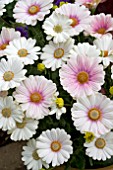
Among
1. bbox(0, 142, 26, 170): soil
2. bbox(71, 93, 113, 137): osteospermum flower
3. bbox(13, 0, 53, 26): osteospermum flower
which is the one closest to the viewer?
bbox(71, 93, 113, 137): osteospermum flower

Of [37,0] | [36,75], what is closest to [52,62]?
[36,75]

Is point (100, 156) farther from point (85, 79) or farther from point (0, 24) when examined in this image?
point (0, 24)

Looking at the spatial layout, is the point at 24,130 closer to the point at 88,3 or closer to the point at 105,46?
the point at 105,46

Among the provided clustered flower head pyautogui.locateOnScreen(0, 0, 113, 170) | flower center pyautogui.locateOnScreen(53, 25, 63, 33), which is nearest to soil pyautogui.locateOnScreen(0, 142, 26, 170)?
clustered flower head pyautogui.locateOnScreen(0, 0, 113, 170)

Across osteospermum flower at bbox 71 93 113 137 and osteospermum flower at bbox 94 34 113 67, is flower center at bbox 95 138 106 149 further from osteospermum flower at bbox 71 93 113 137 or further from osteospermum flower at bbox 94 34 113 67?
osteospermum flower at bbox 94 34 113 67

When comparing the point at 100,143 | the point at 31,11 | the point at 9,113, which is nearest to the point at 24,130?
the point at 9,113
